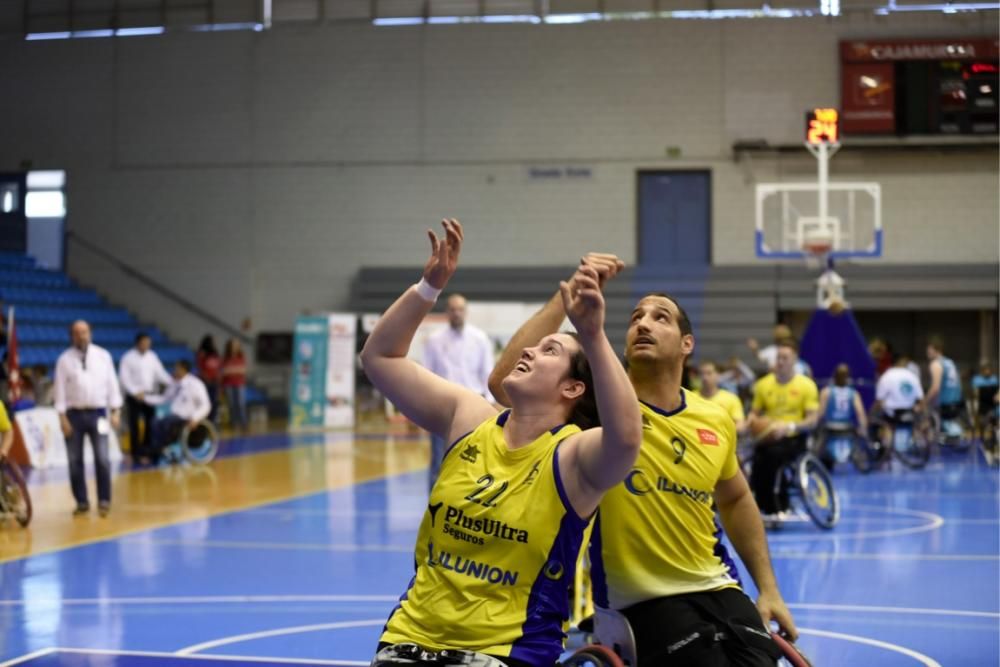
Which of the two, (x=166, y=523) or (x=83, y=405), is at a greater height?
(x=83, y=405)

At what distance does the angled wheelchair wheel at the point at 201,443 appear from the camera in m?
17.2

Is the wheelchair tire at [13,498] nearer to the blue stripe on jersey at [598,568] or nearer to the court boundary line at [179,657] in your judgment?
the court boundary line at [179,657]

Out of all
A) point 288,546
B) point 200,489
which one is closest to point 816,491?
point 288,546

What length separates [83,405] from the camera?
11578mm

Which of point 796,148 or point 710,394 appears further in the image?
point 796,148

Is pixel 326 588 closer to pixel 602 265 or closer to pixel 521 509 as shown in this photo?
pixel 521 509

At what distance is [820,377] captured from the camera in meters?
17.4

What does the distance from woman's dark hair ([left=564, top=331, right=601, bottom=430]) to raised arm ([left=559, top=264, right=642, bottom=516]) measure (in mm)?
285

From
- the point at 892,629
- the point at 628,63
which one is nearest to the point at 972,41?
the point at 628,63

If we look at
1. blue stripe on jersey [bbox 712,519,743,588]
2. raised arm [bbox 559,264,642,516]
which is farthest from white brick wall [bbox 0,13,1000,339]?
raised arm [bbox 559,264,642,516]

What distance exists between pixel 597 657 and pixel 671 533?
458mm

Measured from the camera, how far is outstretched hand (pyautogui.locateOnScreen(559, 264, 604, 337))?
2.98 meters

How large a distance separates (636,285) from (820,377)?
8.72 metres

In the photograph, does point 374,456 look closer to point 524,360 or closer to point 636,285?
point 636,285
